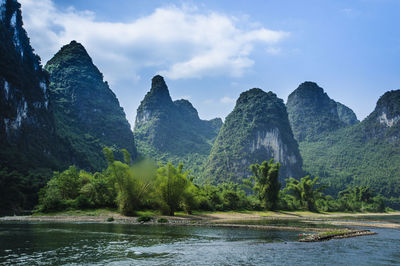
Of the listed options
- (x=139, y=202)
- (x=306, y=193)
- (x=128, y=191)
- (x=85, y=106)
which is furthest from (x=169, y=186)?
(x=85, y=106)

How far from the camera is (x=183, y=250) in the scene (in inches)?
860

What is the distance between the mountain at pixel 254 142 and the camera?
168m

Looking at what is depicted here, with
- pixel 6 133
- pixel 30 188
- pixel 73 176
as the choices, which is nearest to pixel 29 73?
pixel 6 133

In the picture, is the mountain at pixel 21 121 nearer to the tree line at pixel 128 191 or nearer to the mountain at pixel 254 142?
the tree line at pixel 128 191

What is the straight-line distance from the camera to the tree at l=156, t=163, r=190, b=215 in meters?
49.3

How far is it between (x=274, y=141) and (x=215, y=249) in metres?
160

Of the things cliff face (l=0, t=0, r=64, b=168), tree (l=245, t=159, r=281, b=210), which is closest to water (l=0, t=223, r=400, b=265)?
tree (l=245, t=159, r=281, b=210)

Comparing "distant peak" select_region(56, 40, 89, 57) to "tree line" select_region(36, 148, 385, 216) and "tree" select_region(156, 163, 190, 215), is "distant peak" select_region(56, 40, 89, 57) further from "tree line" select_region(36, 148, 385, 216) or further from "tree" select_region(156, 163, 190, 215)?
"tree" select_region(156, 163, 190, 215)

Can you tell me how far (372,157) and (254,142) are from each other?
6436cm

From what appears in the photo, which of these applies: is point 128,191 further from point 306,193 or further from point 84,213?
point 306,193

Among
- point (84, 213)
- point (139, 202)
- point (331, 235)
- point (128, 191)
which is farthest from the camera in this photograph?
point (139, 202)

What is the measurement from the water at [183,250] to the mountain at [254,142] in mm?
134966

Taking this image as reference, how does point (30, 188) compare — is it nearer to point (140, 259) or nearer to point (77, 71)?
point (140, 259)

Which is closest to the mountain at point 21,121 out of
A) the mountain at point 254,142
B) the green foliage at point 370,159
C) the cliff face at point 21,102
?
the cliff face at point 21,102
